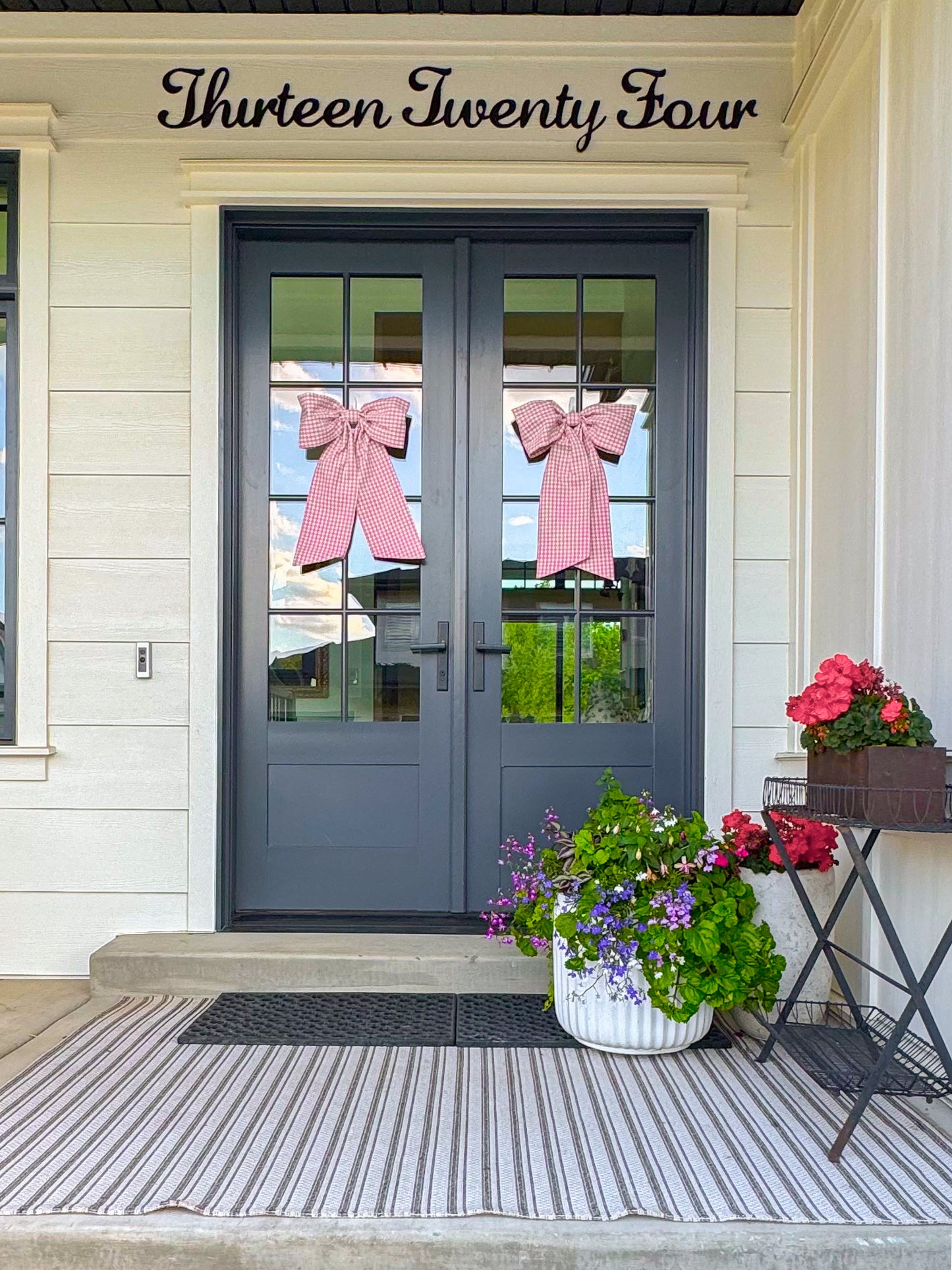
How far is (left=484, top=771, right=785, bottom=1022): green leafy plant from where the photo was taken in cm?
238

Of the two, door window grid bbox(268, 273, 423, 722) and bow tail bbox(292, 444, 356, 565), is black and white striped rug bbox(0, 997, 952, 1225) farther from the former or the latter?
bow tail bbox(292, 444, 356, 565)

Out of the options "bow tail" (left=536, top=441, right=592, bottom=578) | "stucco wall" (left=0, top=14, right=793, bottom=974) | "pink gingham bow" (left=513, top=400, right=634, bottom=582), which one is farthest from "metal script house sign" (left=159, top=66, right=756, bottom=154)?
"bow tail" (left=536, top=441, right=592, bottom=578)

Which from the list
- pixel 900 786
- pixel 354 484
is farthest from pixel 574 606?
pixel 900 786

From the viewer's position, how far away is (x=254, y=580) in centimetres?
333

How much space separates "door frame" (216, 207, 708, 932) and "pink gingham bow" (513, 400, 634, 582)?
244mm

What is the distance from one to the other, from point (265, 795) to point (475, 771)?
0.69m

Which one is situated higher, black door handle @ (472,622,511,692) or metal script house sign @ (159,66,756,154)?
metal script house sign @ (159,66,756,154)

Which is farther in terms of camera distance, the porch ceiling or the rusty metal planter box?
the porch ceiling

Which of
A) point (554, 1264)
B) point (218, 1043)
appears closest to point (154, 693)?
point (218, 1043)

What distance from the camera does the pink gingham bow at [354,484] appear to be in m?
3.31

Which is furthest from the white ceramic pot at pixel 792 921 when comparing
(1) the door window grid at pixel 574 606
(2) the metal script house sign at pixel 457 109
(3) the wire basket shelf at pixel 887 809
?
(2) the metal script house sign at pixel 457 109

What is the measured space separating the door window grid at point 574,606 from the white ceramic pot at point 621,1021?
0.94 m

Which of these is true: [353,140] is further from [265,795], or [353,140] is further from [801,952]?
[801,952]

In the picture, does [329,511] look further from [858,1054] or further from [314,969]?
[858,1054]
